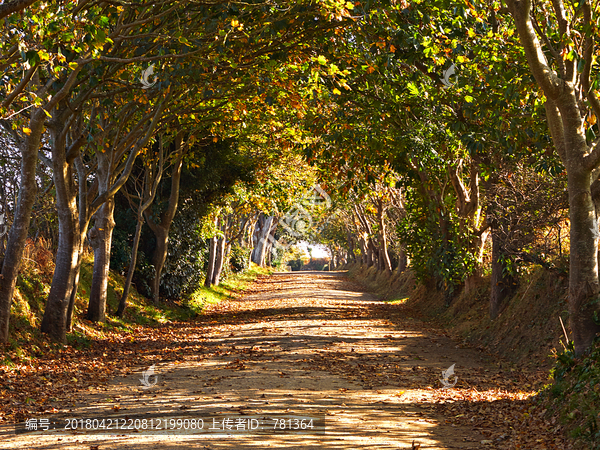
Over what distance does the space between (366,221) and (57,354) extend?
29.8 meters

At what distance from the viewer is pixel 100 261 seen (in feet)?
47.9

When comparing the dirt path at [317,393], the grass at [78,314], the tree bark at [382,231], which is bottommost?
the dirt path at [317,393]

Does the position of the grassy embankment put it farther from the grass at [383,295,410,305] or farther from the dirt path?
the dirt path

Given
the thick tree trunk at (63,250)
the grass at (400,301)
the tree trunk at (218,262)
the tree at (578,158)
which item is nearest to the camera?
the tree at (578,158)

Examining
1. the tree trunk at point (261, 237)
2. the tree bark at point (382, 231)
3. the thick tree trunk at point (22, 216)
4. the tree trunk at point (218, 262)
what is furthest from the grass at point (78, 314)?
the tree trunk at point (261, 237)

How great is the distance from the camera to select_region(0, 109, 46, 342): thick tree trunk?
10.1 metres

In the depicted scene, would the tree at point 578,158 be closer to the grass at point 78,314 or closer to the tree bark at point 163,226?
the grass at point 78,314

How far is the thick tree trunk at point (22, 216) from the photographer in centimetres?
1015

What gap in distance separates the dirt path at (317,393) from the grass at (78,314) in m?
1.84

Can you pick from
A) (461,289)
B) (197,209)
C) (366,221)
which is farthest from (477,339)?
(366,221)

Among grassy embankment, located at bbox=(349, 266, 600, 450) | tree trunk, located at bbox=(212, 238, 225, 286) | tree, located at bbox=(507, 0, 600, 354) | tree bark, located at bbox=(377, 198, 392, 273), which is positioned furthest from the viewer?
tree bark, located at bbox=(377, 198, 392, 273)

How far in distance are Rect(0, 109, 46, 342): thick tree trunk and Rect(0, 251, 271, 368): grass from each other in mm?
685

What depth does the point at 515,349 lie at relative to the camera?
11.8 metres

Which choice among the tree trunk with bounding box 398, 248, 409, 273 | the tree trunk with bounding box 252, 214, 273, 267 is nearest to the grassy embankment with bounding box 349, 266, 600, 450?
the tree trunk with bounding box 398, 248, 409, 273
